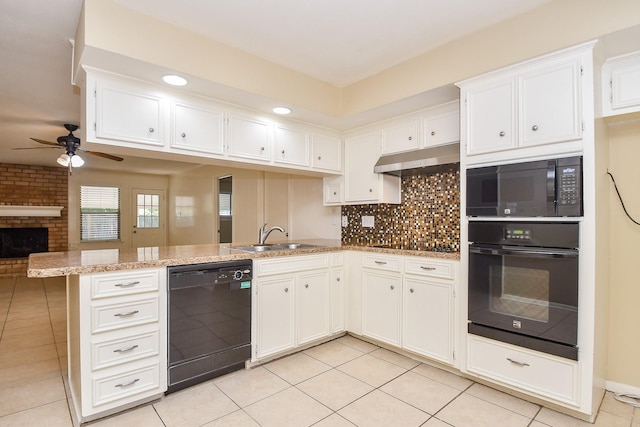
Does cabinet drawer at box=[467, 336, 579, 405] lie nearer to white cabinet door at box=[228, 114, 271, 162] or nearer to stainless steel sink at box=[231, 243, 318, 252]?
stainless steel sink at box=[231, 243, 318, 252]

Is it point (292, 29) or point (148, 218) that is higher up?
point (292, 29)

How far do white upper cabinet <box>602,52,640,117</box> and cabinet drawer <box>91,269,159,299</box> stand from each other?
10.0ft

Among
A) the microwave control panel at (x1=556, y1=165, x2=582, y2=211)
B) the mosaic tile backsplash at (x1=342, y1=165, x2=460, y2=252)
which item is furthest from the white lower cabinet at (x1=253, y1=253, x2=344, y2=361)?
the microwave control panel at (x1=556, y1=165, x2=582, y2=211)

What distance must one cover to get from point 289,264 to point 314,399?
1064mm

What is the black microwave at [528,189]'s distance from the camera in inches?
75.3

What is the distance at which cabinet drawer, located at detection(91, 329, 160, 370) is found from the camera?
1934 millimetres

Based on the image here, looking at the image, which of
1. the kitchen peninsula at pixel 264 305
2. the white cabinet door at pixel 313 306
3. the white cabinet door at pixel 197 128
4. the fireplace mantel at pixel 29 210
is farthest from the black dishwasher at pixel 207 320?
the fireplace mantel at pixel 29 210

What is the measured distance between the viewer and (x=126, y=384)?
6.63 ft

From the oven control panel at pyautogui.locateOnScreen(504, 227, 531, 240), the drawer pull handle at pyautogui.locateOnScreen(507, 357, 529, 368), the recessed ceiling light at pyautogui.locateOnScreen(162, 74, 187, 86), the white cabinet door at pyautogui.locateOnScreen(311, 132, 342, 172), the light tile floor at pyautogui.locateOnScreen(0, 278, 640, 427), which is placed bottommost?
the light tile floor at pyautogui.locateOnScreen(0, 278, 640, 427)

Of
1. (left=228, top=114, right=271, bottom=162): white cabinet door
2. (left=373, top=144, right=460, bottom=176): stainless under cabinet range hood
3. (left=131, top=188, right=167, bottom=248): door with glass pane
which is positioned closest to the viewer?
(left=373, top=144, right=460, bottom=176): stainless under cabinet range hood

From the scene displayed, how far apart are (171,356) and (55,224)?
6.69 metres

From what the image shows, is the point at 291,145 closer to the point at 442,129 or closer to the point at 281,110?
the point at 281,110

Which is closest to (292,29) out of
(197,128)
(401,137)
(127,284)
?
(197,128)

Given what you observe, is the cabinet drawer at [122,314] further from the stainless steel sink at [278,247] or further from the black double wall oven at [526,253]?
the black double wall oven at [526,253]
